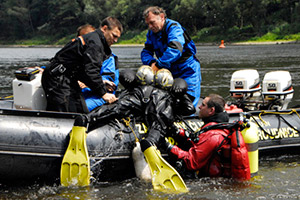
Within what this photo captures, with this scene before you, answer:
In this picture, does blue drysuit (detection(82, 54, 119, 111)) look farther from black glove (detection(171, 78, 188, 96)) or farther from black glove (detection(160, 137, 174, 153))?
black glove (detection(160, 137, 174, 153))

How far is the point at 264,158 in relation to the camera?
6.47 meters

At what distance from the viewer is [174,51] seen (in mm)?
5688

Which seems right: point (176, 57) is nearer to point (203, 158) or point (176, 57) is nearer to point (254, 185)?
point (203, 158)

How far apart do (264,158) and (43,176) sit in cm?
341

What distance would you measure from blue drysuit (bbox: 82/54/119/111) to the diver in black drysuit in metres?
0.13

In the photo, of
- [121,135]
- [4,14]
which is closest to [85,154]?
[121,135]

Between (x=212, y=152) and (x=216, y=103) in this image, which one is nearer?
(x=212, y=152)

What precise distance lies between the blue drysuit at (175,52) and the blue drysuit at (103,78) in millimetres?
681

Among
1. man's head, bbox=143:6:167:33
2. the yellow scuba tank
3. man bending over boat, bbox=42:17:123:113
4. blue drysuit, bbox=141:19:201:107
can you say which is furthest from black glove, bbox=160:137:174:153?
man's head, bbox=143:6:167:33

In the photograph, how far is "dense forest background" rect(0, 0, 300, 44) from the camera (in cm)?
5512

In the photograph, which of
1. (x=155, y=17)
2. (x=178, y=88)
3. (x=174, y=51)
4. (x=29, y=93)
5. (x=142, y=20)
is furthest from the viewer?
(x=142, y=20)

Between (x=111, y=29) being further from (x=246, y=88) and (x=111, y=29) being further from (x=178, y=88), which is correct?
(x=246, y=88)

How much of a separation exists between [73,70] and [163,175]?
1.72 metres

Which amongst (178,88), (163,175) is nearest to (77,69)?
(178,88)
